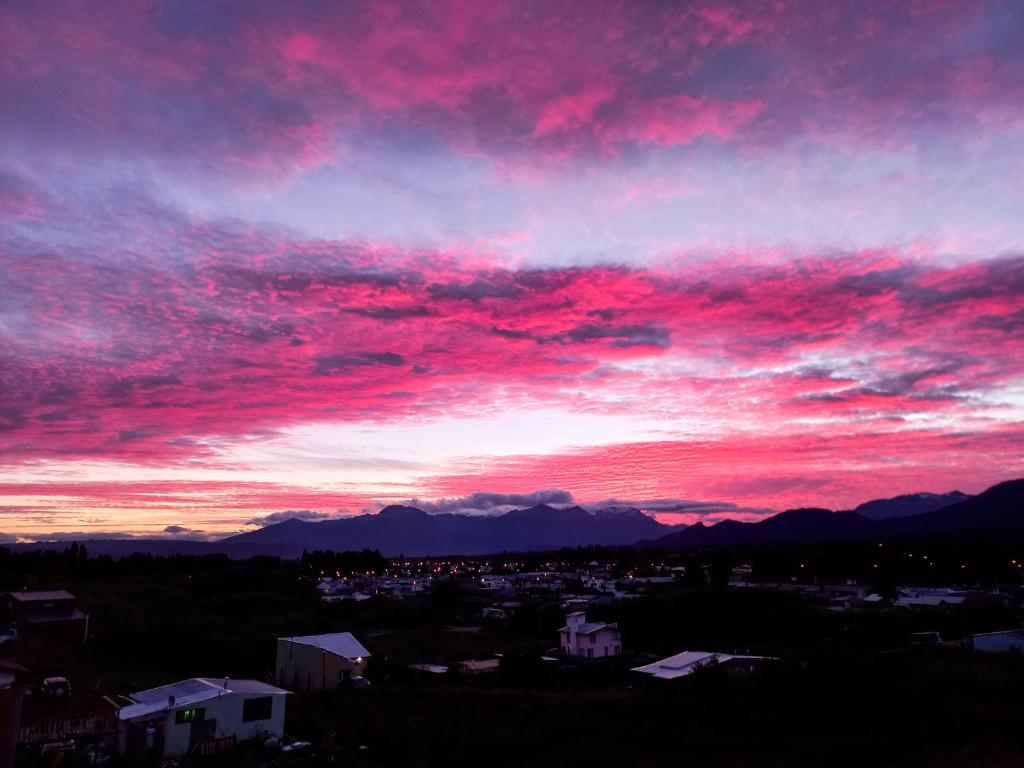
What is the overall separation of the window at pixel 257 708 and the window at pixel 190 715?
4.46ft

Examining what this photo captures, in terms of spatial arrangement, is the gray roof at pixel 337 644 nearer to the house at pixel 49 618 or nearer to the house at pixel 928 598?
the house at pixel 49 618

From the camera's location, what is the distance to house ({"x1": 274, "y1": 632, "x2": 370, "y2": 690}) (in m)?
36.2

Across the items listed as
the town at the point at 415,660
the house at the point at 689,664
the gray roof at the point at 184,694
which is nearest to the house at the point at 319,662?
the town at the point at 415,660

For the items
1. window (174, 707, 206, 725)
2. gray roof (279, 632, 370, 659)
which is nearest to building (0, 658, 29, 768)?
window (174, 707, 206, 725)

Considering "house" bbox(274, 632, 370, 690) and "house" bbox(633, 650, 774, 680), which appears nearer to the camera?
"house" bbox(633, 650, 774, 680)

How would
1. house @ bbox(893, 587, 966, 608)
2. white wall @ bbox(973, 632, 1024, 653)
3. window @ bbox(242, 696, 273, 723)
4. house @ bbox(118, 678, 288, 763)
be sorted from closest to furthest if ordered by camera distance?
house @ bbox(118, 678, 288, 763) < window @ bbox(242, 696, 273, 723) < white wall @ bbox(973, 632, 1024, 653) < house @ bbox(893, 587, 966, 608)

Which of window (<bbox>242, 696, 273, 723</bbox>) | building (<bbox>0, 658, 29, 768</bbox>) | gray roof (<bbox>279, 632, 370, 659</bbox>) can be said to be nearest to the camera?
building (<bbox>0, 658, 29, 768</bbox>)

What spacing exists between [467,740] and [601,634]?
23.3 metres

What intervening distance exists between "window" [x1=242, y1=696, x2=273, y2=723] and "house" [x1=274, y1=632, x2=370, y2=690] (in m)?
10.3

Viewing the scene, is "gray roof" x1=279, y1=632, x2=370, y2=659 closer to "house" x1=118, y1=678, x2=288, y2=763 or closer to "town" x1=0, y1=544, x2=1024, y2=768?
"town" x1=0, y1=544, x2=1024, y2=768

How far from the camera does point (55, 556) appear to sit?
291 ft

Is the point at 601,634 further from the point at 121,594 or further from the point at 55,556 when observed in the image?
the point at 55,556

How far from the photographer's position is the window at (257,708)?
24984mm

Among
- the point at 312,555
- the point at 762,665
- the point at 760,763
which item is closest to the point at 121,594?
the point at 762,665
